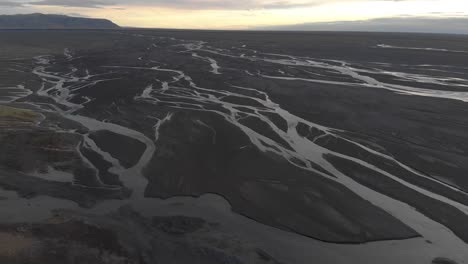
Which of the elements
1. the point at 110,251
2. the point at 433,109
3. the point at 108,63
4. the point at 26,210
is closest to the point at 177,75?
the point at 108,63

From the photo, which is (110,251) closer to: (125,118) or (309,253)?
(309,253)

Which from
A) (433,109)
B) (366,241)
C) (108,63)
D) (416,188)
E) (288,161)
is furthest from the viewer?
(108,63)

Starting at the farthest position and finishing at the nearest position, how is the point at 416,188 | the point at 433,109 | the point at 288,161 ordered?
the point at 433,109, the point at 288,161, the point at 416,188

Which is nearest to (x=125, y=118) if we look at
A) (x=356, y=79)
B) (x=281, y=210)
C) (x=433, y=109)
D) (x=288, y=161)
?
(x=288, y=161)

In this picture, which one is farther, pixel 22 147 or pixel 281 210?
pixel 22 147

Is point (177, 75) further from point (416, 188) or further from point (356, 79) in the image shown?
point (416, 188)

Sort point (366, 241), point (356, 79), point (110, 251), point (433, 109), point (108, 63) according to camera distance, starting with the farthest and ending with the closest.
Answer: point (108, 63), point (356, 79), point (433, 109), point (366, 241), point (110, 251)
